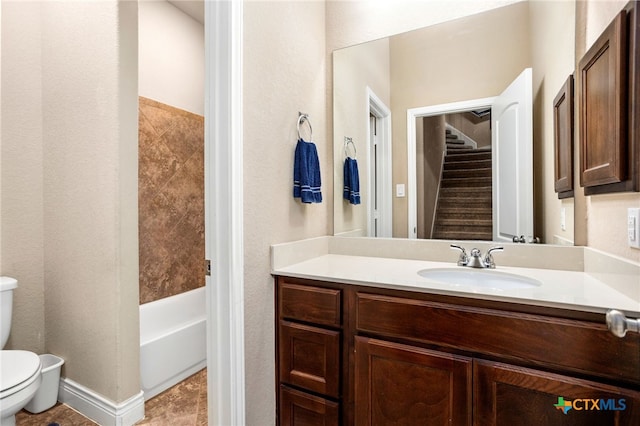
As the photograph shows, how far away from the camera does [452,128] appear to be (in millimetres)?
1635

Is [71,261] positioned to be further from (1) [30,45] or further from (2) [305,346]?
(2) [305,346]

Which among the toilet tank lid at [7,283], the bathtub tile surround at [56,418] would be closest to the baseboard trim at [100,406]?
the bathtub tile surround at [56,418]

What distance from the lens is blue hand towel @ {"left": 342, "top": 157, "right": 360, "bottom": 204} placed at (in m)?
1.89

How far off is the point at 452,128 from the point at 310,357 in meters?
1.33

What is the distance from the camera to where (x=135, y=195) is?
1.64 meters

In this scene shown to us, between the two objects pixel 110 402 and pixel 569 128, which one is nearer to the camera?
pixel 569 128

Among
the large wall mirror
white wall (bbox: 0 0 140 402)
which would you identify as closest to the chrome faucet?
the large wall mirror

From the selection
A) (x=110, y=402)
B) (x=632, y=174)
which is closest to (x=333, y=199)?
(x=632, y=174)

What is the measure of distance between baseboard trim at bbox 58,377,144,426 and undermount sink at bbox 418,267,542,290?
161cm

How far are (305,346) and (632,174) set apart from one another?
4.15 feet

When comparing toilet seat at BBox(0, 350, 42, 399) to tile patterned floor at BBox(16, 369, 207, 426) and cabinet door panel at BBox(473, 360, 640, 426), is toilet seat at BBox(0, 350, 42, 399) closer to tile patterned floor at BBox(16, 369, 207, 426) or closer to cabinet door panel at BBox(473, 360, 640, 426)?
tile patterned floor at BBox(16, 369, 207, 426)

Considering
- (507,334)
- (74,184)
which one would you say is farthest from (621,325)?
(74,184)

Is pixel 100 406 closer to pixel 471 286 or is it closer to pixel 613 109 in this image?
pixel 471 286

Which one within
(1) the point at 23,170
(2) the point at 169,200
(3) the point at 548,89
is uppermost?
(3) the point at 548,89
